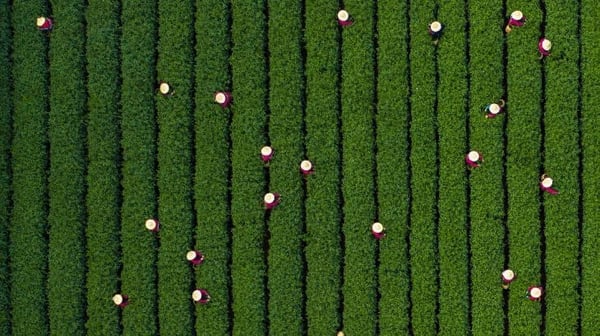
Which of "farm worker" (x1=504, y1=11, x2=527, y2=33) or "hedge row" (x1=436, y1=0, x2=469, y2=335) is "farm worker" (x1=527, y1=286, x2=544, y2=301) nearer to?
"hedge row" (x1=436, y1=0, x2=469, y2=335)

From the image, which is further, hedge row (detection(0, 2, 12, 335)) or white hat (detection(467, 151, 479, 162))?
hedge row (detection(0, 2, 12, 335))

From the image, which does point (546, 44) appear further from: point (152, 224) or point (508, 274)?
point (152, 224)

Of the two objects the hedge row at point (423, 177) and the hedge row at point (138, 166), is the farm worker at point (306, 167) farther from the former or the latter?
the hedge row at point (138, 166)

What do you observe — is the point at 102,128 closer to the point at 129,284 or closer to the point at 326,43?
the point at 129,284

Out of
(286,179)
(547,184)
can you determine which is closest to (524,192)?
(547,184)

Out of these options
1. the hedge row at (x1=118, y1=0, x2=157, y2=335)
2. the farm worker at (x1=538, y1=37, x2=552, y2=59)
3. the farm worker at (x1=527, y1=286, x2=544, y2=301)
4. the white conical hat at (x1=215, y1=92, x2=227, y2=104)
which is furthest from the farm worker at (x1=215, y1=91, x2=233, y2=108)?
the farm worker at (x1=527, y1=286, x2=544, y2=301)

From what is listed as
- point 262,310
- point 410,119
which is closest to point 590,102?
point 410,119
